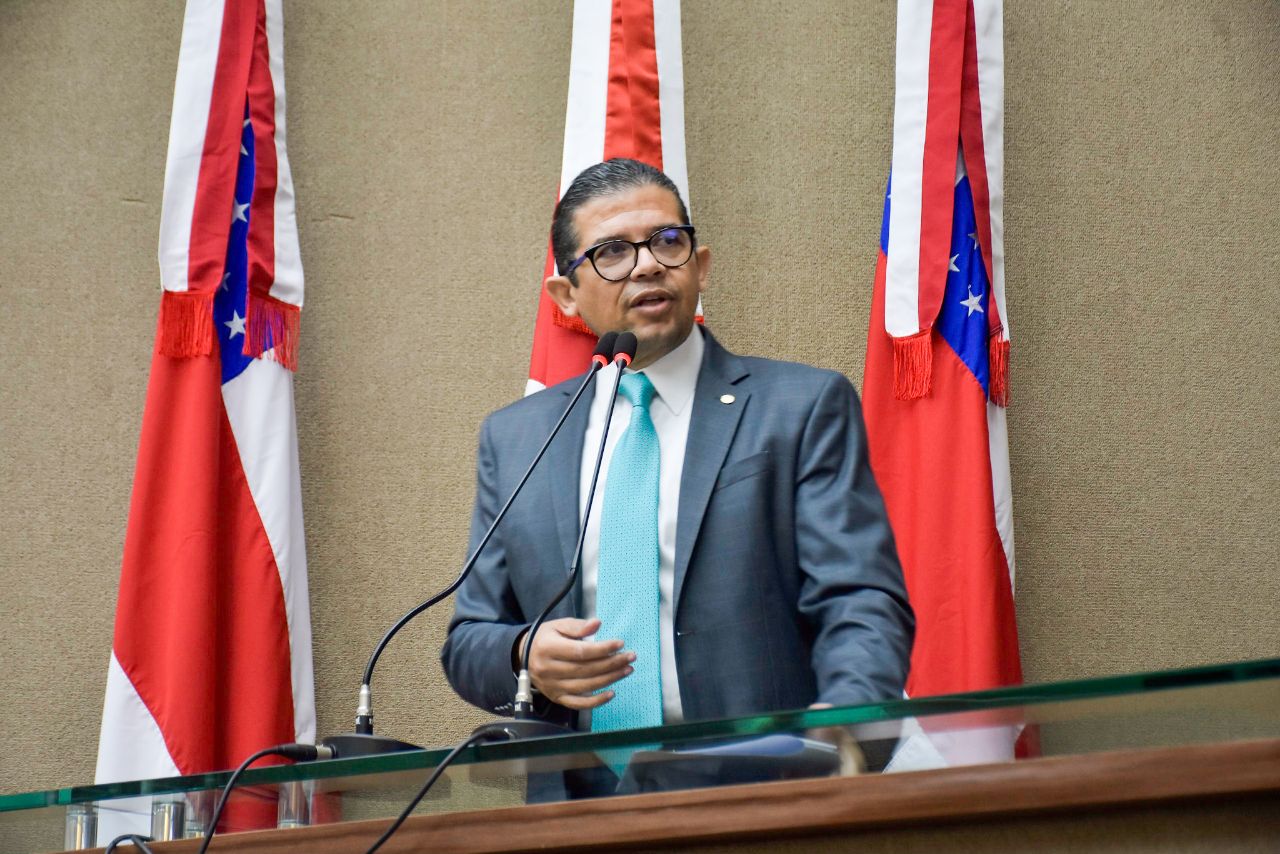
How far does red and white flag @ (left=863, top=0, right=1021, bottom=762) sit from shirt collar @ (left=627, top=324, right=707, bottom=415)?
888 millimetres

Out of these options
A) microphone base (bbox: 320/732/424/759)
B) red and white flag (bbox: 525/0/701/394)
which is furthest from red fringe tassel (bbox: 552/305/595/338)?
microphone base (bbox: 320/732/424/759)

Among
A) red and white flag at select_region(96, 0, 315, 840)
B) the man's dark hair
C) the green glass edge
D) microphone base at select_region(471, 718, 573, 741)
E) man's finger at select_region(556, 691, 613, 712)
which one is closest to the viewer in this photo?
the green glass edge

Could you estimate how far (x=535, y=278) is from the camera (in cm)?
348

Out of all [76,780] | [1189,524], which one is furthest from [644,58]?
[76,780]

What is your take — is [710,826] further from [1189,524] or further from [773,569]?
[1189,524]

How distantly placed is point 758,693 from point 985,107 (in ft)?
5.84

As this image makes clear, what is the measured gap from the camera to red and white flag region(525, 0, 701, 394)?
9.93 ft

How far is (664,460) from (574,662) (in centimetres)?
57

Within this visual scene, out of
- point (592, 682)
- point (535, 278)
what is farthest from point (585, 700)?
point (535, 278)

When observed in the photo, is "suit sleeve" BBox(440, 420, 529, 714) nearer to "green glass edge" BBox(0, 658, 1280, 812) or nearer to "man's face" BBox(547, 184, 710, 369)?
"man's face" BBox(547, 184, 710, 369)

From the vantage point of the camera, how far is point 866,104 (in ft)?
11.6

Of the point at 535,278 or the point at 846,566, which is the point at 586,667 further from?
the point at 535,278

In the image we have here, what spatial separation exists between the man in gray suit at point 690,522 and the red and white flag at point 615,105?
0.73m

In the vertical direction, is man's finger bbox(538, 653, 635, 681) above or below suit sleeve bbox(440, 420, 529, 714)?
below
